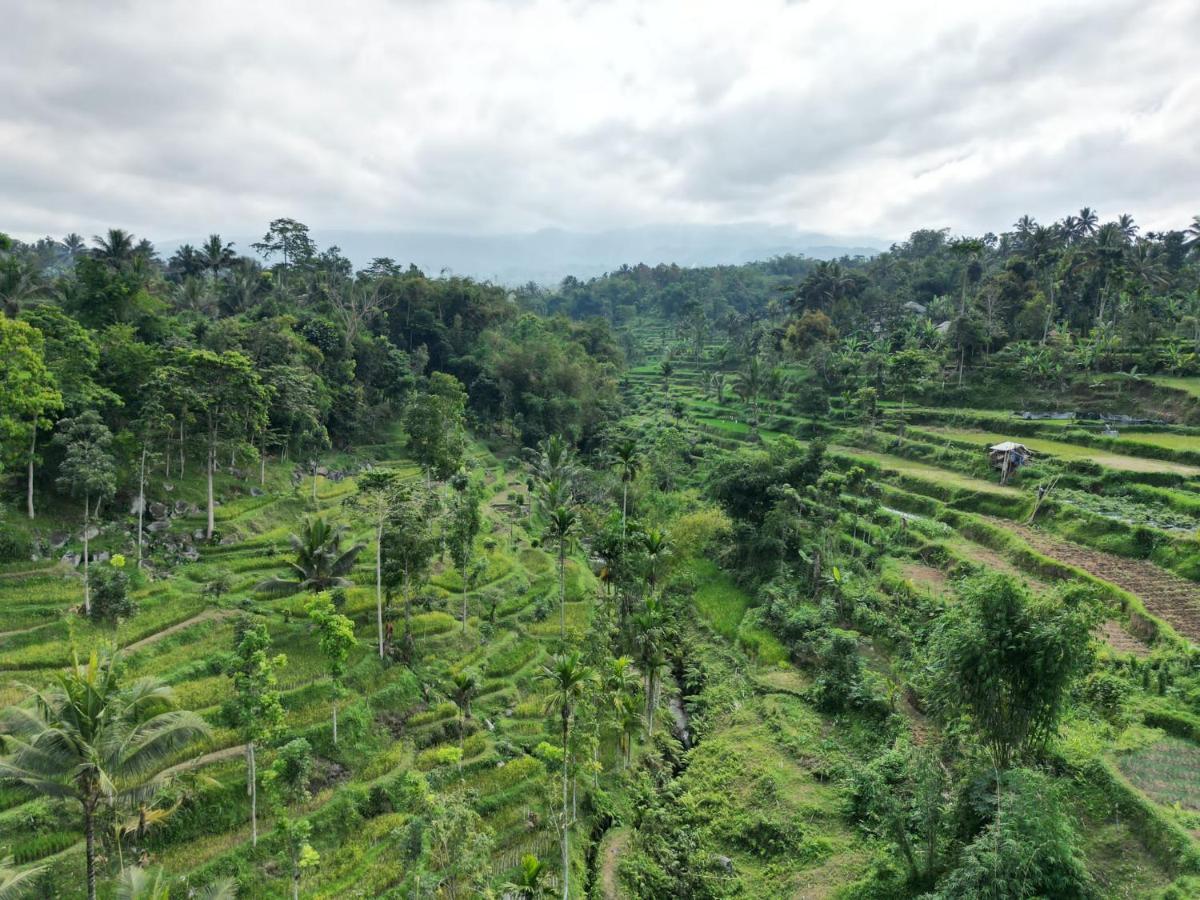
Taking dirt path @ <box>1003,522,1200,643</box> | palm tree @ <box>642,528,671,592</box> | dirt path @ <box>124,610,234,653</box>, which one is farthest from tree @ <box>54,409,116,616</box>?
dirt path @ <box>1003,522,1200,643</box>

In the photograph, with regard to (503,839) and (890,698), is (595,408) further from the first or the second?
(503,839)

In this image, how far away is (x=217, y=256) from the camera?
67.2 m

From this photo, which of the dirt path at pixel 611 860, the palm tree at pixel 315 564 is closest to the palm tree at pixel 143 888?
the dirt path at pixel 611 860

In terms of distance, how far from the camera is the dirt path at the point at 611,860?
63.4 ft

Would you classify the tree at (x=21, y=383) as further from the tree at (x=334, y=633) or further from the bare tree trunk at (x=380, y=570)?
the tree at (x=334, y=633)

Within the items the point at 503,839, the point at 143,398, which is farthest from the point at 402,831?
the point at 143,398

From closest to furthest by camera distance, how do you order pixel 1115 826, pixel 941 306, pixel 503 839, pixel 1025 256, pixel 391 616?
1. pixel 1115 826
2. pixel 503 839
3. pixel 391 616
4. pixel 1025 256
5. pixel 941 306

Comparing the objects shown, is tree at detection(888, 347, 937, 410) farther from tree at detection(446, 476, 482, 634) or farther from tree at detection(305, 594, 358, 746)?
tree at detection(305, 594, 358, 746)

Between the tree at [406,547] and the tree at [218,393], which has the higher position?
the tree at [218,393]

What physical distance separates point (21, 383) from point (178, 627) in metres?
11.1

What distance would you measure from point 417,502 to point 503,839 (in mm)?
13866

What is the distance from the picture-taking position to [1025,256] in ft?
239

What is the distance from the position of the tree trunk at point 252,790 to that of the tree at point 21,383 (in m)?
16.6

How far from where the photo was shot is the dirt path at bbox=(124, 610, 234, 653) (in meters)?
23.6
